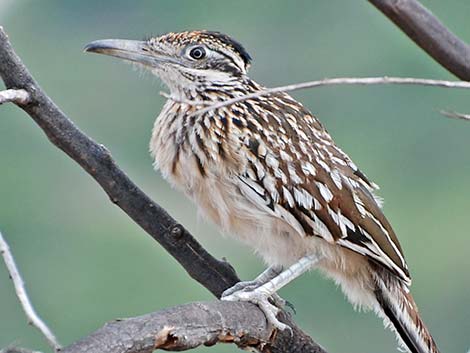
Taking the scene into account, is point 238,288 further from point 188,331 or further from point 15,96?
point 15,96

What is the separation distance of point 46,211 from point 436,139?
163 inches

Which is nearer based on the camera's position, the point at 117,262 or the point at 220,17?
the point at 117,262

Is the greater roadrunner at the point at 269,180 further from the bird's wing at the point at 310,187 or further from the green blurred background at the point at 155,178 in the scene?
the green blurred background at the point at 155,178

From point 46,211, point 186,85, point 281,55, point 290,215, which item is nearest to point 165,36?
point 186,85

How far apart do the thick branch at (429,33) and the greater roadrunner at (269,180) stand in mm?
539

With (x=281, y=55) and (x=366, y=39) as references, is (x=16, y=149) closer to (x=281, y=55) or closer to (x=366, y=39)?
(x=281, y=55)

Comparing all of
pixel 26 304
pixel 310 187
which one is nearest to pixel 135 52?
pixel 310 187

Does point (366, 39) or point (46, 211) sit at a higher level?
point (366, 39)

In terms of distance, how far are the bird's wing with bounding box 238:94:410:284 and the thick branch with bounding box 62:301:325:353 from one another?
40cm

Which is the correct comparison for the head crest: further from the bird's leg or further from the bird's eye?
the bird's leg

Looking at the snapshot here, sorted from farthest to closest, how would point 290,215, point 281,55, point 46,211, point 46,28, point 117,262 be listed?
point 46,28, point 281,55, point 46,211, point 117,262, point 290,215

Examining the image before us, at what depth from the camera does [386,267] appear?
400 cm

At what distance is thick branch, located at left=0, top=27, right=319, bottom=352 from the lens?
333cm

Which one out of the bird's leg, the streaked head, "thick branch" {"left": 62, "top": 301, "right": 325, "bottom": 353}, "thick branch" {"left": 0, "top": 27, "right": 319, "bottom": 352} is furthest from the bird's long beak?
"thick branch" {"left": 62, "top": 301, "right": 325, "bottom": 353}
